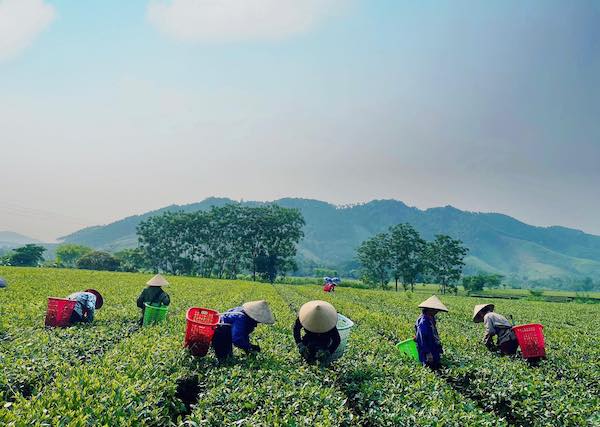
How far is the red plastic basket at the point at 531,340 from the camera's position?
30.4 ft

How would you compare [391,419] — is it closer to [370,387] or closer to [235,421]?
[370,387]

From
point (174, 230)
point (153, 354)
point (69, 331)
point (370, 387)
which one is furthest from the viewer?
point (174, 230)

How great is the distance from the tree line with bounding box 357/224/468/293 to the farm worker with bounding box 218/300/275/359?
215 feet

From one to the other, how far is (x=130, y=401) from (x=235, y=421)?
134cm

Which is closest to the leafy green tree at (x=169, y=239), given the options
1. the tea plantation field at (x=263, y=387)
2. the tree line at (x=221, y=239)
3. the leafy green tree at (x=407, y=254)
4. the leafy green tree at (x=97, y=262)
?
the tree line at (x=221, y=239)

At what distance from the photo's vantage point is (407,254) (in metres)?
73.8

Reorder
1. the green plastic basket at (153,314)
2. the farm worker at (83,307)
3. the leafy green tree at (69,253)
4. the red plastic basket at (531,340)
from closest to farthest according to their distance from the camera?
the red plastic basket at (531,340) → the farm worker at (83,307) → the green plastic basket at (153,314) → the leafy green tree at (69,253)

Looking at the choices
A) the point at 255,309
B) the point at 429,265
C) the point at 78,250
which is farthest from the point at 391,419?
the point at 78,250

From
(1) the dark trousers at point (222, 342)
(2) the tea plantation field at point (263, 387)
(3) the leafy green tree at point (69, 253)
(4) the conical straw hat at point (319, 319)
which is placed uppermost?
(4) the conical straw hat at point (319, 319)

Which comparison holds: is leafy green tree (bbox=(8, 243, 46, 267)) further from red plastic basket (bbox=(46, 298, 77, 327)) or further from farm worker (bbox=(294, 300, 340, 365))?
farm worker (bbox=(294, 300, 340, 365))

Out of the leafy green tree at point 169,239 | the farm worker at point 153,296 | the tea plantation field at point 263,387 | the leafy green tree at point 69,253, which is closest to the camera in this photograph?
the tea plantation field at point 263,387

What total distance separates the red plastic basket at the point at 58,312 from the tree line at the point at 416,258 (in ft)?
212

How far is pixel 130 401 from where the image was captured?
4.80m

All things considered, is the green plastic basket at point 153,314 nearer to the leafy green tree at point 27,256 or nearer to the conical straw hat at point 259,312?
the conical straw hat at point 259,312
